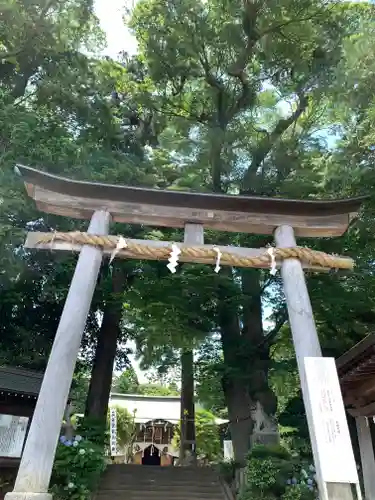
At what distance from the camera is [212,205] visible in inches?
265

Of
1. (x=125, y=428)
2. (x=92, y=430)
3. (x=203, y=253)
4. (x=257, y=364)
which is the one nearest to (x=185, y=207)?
(x=203, y=253)

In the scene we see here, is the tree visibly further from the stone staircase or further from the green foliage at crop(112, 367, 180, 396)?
the stone staircase

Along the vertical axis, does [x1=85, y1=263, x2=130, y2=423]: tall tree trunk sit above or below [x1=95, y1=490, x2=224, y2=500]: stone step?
above

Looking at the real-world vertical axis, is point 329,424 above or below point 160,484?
below

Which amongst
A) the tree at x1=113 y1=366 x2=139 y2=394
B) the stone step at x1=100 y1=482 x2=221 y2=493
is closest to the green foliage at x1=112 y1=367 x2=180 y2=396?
the tree at x1=113 y1=366 x2=139 y2=394

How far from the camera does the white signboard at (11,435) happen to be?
948cm

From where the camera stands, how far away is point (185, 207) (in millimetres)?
6750

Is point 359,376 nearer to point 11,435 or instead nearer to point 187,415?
point 11,435

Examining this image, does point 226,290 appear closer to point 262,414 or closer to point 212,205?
point 262,414

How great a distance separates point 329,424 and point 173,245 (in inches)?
124

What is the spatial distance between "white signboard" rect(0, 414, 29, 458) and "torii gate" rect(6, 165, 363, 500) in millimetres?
5297

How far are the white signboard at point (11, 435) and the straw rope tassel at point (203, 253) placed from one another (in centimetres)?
551

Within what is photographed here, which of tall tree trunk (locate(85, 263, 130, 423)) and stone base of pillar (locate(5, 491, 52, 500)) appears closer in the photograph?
stone base of pillar (locate(5, 491, 52, 500))

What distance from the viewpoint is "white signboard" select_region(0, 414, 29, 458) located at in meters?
9.48
